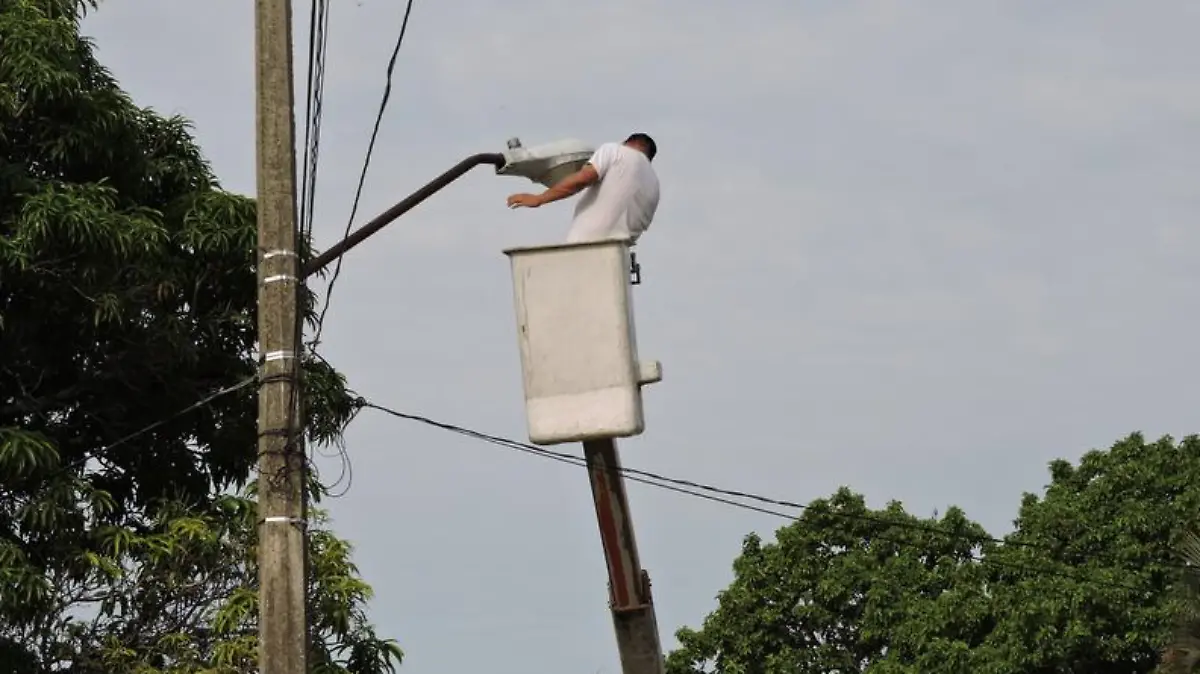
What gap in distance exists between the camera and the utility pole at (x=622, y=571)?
9.98 meters

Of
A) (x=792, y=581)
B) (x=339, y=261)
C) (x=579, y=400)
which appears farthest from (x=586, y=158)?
(x=792, y=581)

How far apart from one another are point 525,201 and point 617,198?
50cm

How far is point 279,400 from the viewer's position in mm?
11359

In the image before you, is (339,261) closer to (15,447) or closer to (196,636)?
(15,447)

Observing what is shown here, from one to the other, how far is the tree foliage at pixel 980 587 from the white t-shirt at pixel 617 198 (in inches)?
852

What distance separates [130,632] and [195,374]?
2.39 metres

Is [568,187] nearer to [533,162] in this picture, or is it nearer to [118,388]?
[533,162]

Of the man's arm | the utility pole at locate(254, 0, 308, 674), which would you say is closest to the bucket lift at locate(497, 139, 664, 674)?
the man's arm

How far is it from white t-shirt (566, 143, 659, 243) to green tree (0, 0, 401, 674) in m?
5.99

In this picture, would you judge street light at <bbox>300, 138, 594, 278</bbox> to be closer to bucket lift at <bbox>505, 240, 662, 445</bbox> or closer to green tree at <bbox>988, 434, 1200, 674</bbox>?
bucket lift at <bbox>505, 240, 662, 445</bbox>

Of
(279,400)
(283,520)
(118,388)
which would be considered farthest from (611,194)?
(118,388)

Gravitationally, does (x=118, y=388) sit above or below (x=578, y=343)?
above

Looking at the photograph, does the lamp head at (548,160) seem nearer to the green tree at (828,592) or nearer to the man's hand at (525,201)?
the man's hand at (525,201)

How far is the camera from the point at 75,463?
16531mm
